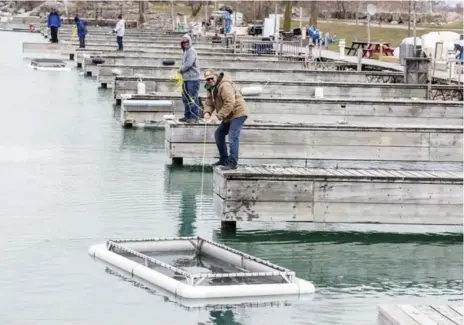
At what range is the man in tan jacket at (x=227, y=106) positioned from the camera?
58.5 feet

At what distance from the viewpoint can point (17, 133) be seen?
A: 90.8ft

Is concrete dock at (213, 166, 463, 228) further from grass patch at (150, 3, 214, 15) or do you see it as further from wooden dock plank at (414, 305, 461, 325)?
grass patch at (150, 3, 214, 15)

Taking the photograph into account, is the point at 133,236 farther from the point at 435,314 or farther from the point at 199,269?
the point at 435,314

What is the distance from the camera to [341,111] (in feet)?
95.5

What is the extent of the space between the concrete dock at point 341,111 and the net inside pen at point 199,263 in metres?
13.2

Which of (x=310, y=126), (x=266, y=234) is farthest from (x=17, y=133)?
(x=266, y=234)

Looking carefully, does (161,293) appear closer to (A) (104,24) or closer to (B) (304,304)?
(B) (304,304)

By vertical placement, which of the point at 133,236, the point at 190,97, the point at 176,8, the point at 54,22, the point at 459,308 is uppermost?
the point at 54,22

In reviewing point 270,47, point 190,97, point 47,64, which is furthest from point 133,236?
point 270,47

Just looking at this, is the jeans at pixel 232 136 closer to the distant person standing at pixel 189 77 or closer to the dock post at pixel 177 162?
the dock post at pixel 177 162

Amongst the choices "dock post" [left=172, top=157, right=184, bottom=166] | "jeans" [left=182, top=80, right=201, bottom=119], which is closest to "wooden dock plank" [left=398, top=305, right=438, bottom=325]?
"dock post" [left=172, top=157, right=184, bottom=166]

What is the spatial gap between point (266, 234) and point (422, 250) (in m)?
2.05

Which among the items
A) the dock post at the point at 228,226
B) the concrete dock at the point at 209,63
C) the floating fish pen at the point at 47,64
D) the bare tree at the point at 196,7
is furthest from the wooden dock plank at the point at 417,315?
the bare tree at the point at 196,7

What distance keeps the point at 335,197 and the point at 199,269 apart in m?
3.19
